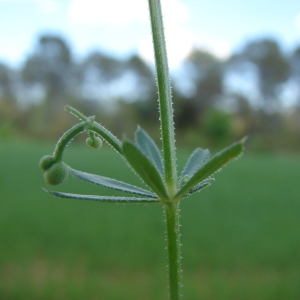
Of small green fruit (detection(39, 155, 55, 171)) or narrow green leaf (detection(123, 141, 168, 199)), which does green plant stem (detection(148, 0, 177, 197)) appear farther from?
small green fruit (detection(39, 155, 55, 171))

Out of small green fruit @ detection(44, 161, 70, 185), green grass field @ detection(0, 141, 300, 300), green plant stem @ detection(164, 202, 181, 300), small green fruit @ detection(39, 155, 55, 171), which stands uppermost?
small green fruit @ detection(39, 155, 55, 171)

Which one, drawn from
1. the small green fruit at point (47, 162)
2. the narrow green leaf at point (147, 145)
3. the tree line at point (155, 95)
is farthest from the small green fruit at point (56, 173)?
the tree line at point (155, 95)

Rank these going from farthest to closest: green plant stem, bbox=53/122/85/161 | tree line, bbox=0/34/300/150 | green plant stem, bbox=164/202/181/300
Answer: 1. tree line, bbox=0/34/300/150
2. green plant stem, bbox=53/122/85/161
3. green plant stem, bbox=164/202/181/300

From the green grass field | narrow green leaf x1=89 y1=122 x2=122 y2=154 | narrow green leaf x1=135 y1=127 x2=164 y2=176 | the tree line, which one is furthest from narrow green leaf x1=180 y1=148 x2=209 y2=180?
the tree line

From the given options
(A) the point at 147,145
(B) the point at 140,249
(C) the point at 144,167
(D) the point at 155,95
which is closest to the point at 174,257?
(C) the point at 144,167

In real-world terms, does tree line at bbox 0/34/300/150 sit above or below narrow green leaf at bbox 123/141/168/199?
above
